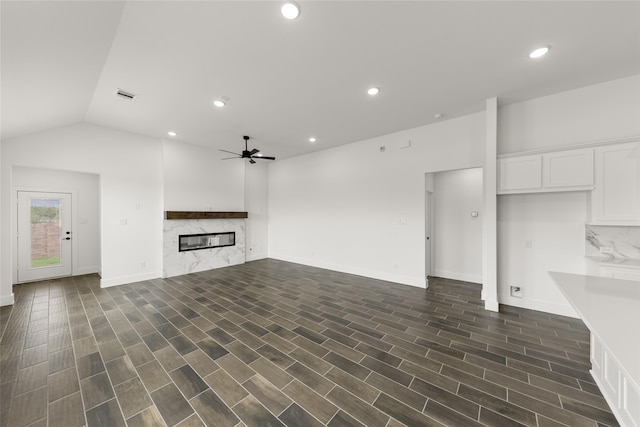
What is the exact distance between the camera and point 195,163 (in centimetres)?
588

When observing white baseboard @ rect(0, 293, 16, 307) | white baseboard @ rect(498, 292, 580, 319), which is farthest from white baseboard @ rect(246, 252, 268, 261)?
white baseboard @ rect(498, 292, 580, 319)

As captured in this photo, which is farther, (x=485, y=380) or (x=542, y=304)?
(x=542, y=304)

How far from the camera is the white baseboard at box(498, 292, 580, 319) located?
3.31 meters

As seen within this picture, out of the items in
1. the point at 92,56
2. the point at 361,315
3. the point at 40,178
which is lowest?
the point at 361,315

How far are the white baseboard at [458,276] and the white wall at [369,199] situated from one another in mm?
1120

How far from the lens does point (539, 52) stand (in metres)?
2.46

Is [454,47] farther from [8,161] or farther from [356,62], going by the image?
[8,161]

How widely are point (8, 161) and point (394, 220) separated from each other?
268 inches

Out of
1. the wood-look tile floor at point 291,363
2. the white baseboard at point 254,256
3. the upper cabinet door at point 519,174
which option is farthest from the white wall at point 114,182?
the upper cabinet door at point 519,174

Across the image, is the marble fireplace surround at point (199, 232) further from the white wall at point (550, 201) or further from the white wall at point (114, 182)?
the white wall at point (550, 201)

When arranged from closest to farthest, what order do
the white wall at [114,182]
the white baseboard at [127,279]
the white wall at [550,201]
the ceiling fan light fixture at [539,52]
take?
the ceiling fan light fixture at [539,52]
the white wall at [550,201]
the white wall at [114,182]
the white baseboard at [127,279]

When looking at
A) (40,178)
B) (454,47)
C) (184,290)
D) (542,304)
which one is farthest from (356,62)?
(40,178)

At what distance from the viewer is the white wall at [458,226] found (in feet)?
16.2

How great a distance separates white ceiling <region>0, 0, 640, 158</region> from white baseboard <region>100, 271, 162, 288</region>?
2841 mm
